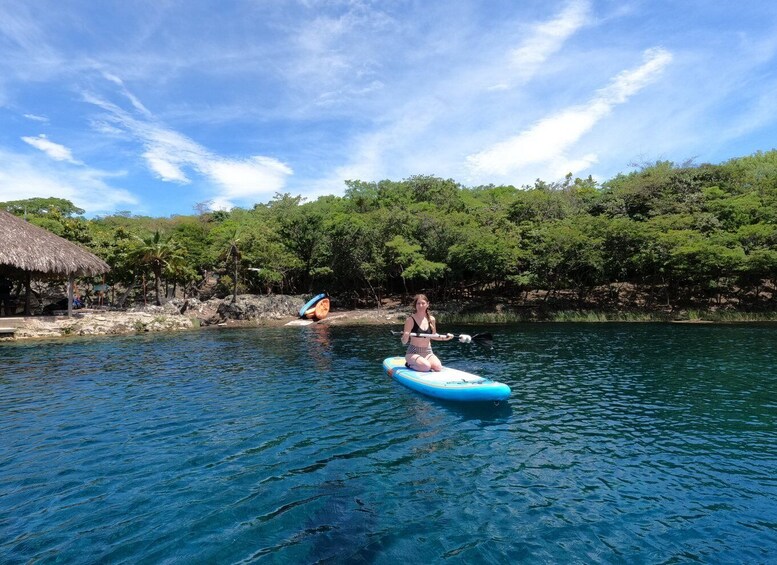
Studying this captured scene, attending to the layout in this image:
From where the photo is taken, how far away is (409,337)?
11961 mm

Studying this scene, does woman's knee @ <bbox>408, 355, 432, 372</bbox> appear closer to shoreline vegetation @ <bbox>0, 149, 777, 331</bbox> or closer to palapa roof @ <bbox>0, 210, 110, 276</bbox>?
shoreline vegetation @ <bbox>0, 149, 777, 331</bbox>

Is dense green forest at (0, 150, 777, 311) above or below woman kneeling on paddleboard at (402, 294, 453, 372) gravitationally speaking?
above

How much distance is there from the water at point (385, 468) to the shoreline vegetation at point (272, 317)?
14.8 metres

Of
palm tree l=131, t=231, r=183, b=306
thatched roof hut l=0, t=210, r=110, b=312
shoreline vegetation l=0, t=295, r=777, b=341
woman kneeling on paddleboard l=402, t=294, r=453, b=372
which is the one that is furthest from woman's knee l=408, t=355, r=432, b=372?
palm tree l=131, t=231, r=183, b=306

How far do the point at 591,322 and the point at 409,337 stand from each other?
75.6 ft

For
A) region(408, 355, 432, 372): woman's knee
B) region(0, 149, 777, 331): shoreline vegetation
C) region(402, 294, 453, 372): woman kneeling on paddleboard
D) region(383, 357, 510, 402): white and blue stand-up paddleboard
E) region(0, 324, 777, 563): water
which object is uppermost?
region(0, 149, 777, 331): shoreline vegetation

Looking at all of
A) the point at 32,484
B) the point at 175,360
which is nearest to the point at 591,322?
the point at 175,360

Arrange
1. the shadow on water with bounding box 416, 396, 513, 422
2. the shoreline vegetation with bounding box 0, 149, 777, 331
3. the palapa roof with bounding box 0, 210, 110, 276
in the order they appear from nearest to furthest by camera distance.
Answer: the shadow on water with bounding box 416, 396, 513, 422
the palapa roof with bounding box 0, 210, 110, 276
the shoreline vegetation with bounding box 0, 149, 777, 331

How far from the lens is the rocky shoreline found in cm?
2659

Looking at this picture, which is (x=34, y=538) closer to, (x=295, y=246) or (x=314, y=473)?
(x=314, y=473)

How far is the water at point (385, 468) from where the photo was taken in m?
5.01

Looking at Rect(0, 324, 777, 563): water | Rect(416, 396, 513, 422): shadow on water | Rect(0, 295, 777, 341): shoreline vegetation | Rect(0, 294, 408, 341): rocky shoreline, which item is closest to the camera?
Rect(0, 324, 777, 563): water

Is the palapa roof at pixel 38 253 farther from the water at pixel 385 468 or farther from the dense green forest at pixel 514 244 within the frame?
the water at pixel 385 468

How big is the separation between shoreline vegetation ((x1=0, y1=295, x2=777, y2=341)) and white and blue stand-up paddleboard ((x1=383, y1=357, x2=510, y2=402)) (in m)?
18.8
